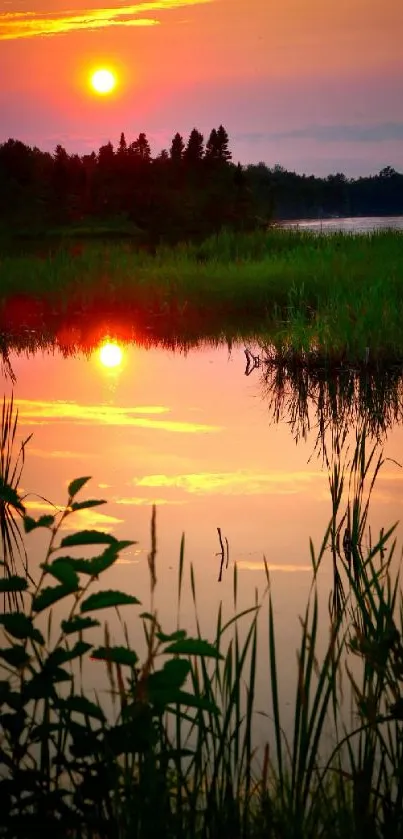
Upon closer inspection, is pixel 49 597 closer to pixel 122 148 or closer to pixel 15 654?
pixel 15 654

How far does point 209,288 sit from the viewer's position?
1545 centimetres

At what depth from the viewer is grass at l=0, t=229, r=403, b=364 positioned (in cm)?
1248

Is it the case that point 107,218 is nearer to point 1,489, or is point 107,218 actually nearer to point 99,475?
point 99,475

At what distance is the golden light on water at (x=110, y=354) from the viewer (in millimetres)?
10695

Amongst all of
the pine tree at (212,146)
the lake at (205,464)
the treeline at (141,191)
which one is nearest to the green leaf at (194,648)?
the lake at (205,464)

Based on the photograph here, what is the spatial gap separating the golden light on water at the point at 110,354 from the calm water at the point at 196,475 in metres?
0.51

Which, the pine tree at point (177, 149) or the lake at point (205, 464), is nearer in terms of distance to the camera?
the lake at point (205, 464)

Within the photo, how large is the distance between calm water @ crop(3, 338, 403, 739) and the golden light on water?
1.68 ft

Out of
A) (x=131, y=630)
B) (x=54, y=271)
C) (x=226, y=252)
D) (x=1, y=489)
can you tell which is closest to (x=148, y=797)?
(x=1, y=489)

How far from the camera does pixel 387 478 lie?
229 inches

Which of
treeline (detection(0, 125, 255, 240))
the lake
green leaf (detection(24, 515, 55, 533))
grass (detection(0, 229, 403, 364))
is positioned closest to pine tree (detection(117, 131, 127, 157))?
treeline (detection(0, 125, 255, 240))

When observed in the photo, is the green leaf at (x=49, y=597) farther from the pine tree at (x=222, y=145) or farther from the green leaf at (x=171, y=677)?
the pine tree at (x=222, y=145)

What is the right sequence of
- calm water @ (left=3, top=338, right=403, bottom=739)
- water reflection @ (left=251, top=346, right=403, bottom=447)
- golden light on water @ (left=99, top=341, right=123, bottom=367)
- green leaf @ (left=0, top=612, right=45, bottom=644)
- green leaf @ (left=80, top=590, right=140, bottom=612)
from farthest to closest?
golden light on water @ (left=99, top=341, right=123, bottom=367) → water reflection @ (left=251, top=346, right=403, bottom=447) → calm water @ (left=3, top=338, right=403, bottom=739) → green leaf @ (left=0, top=612, right=45, bottom=644) → green leaf @ (left=80, top=590, right=140, bottom=612)

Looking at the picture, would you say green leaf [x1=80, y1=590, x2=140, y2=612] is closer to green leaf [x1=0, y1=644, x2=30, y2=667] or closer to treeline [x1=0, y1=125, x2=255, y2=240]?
green leaf [x1=0, y1=644, x2=30, y2=667]
